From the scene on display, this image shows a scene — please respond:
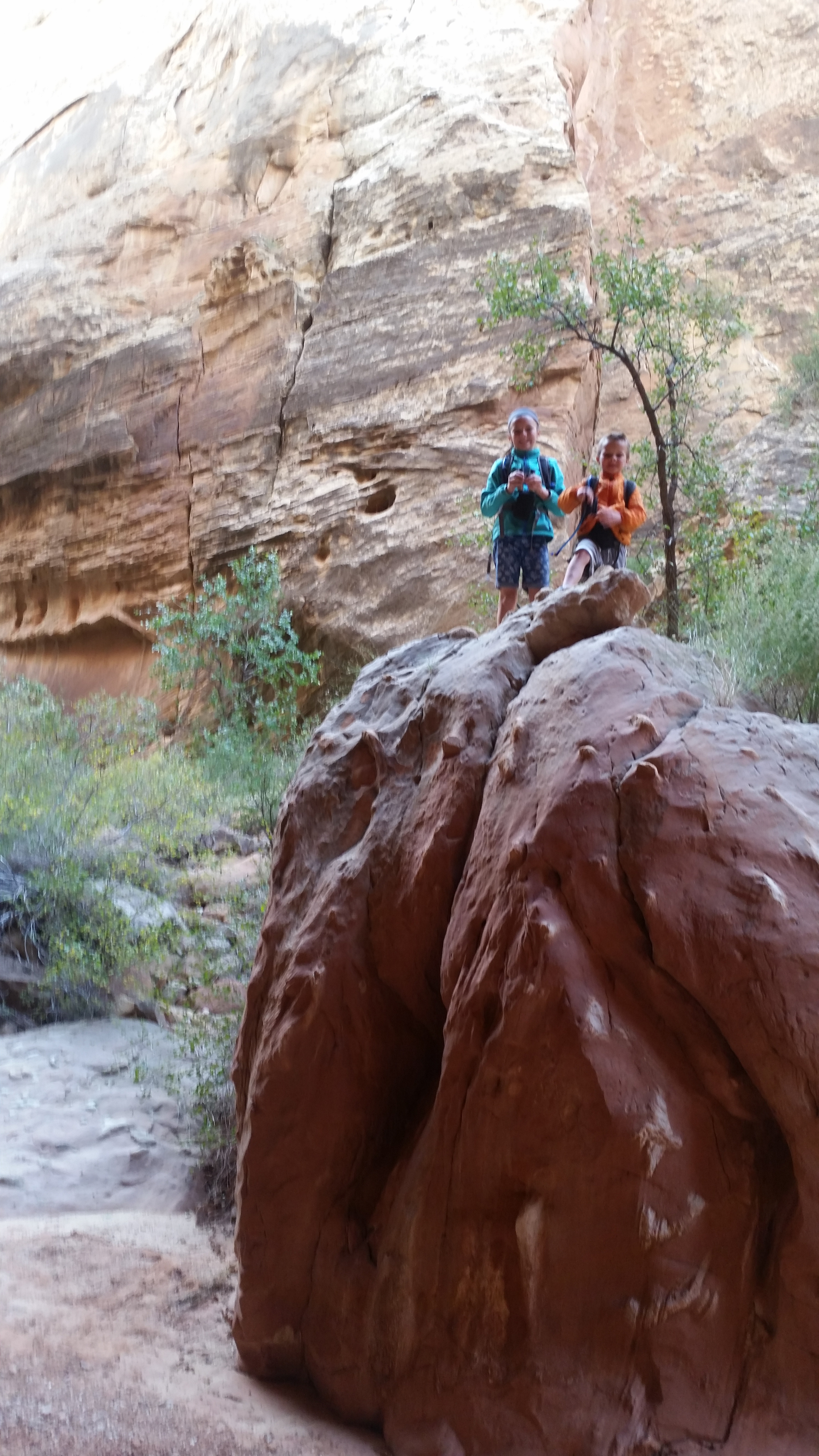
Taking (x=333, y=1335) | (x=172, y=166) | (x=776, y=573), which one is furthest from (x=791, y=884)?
(x=172, y=166)

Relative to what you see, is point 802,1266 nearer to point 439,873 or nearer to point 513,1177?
point 513,1177

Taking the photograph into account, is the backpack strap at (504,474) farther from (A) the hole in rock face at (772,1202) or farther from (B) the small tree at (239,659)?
(B) the small tree at (239,659)

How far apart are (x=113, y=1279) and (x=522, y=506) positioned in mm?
4203

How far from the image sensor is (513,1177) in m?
2.79

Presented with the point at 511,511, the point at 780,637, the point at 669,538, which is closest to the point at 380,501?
the point at 669,538

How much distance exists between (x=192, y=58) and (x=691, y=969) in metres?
19.8

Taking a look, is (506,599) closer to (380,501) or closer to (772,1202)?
(772,1202)

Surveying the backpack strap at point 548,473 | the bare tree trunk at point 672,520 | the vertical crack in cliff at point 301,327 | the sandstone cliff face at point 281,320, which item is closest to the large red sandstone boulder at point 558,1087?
the backpack strap at point 548,473

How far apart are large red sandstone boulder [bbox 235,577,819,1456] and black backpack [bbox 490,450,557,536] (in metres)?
2.34

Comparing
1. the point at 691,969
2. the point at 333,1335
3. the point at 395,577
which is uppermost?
the point at 395,577

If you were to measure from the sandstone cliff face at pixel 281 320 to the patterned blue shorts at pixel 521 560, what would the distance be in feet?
17.3

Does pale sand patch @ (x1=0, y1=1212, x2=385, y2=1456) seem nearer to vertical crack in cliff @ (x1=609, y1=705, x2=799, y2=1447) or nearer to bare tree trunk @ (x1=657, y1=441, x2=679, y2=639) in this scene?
vertical crack in cliff @ (x1=609, y1=705, x2=799, y2=1447)

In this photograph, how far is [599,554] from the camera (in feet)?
18.7

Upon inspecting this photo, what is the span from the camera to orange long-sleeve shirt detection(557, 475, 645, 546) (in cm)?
561
